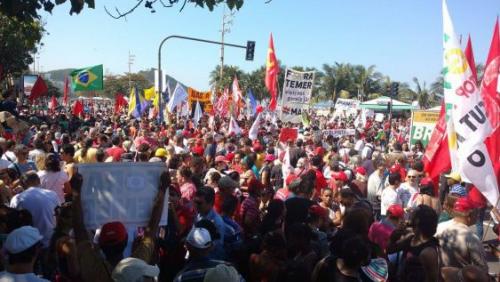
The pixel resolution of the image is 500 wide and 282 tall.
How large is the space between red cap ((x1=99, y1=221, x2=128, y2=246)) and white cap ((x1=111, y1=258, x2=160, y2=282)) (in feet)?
1.16

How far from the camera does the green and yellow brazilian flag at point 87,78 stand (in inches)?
719

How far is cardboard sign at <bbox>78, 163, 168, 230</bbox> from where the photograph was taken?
3.48 meters

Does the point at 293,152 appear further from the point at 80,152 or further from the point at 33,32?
the point at 33,32

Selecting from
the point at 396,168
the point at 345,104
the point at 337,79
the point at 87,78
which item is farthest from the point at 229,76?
the point at 396,168

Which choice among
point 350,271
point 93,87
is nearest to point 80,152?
point 350,271

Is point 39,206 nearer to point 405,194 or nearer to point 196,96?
point 405,194

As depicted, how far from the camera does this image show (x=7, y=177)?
6375mm

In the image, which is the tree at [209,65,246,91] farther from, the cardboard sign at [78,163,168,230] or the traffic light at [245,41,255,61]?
the cardboard sign at [78,163,168,230]

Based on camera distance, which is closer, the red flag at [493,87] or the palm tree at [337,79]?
the red flag at [493,87]

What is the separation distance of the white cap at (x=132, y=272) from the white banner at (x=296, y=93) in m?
12.1

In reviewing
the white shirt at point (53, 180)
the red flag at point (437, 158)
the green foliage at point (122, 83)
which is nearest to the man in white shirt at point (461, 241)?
the red flag at point (437, 158)

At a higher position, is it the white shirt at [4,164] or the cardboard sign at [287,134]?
the cardboard sign at [287,134]

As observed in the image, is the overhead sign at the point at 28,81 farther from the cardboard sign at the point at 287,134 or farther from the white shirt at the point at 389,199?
the white shirt at the point at 389,199

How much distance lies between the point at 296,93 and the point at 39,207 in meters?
10.8
